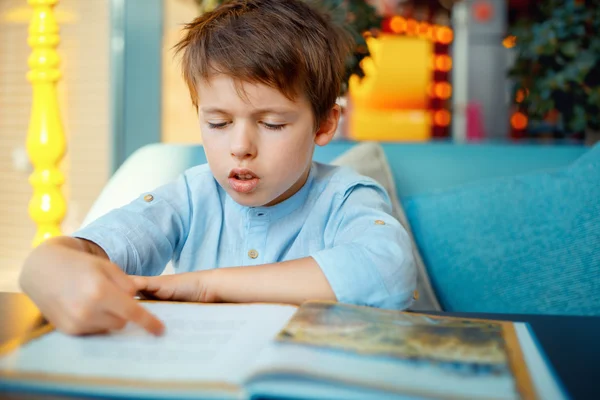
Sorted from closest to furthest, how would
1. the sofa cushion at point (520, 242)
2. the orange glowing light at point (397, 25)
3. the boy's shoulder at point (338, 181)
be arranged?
the boy's shoulder at point (338, 181), the sofa cushion at point (520, 242), the orange glowing light at point (397, 25)

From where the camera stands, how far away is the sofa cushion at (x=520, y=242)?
1104 mm

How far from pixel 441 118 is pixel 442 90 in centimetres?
29

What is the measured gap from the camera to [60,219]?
5.04 feet

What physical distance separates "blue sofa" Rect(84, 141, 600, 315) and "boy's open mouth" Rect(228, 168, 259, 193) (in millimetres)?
536

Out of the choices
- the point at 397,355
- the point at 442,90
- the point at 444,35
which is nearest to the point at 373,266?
the point at 397,355

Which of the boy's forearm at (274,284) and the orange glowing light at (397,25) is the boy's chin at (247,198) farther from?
the orange glowing light at (397,25)

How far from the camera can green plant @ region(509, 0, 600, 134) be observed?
A: 199 centimetres

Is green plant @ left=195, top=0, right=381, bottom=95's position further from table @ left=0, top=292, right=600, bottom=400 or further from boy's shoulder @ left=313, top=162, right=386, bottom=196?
table @ left=0, top=292, right=600, bottom=400

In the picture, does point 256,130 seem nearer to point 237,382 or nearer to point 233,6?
point 233,6

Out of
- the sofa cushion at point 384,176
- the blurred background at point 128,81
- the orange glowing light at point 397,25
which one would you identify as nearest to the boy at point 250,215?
the sofa cushion at point 384,176

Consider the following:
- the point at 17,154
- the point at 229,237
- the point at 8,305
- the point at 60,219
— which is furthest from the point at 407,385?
the point at 17,154

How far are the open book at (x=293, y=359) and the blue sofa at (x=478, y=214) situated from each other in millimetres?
590

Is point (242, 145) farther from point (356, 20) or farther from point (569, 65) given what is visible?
point (569, 65)

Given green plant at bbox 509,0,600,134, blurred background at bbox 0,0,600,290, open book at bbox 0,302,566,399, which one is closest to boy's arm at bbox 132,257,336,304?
open book at bbox 0,302,566,399
